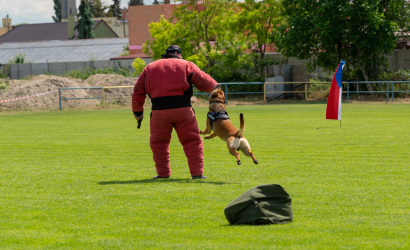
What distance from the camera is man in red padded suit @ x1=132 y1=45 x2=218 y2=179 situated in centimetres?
951

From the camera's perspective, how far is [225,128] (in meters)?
9.65

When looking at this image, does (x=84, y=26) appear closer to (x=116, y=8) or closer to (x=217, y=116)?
(x=116, y=8)

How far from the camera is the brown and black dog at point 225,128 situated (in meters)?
9.53

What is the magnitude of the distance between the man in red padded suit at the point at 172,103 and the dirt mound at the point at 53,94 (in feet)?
92.5

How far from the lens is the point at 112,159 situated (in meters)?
12.7

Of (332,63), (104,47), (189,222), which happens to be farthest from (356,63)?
(104,47)

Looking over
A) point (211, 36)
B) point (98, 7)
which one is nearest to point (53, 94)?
point (211, 36)

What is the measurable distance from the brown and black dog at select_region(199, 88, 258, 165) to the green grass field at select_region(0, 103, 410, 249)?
1.40 ft

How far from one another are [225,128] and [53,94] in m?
32.6

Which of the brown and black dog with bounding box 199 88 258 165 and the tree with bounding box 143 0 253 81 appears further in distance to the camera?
the tree with bounding box 143 0 253 81

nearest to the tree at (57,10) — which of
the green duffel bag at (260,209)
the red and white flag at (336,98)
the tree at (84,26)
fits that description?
the tree at (84,26)

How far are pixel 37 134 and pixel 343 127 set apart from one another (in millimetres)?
8797

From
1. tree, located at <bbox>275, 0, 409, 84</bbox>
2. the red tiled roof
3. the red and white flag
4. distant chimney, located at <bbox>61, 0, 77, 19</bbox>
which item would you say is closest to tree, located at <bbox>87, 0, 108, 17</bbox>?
distant chimney, located at <bbox>61, 0, 77, 19</bbox>

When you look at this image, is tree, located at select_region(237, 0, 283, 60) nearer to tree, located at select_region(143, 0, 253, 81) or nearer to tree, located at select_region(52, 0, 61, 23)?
tree, located at select_region(143, 0, 253, 81)
